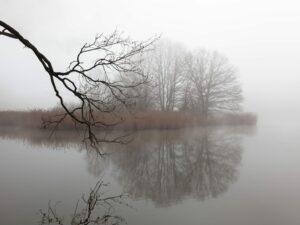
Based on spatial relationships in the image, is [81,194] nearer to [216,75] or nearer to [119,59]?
[119,59]

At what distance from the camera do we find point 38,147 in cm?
1118

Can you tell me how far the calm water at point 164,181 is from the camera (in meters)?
4.82

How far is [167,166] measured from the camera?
8.34 metres

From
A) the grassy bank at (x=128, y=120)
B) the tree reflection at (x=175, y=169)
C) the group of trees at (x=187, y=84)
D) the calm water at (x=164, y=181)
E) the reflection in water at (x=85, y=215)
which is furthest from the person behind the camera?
the group of trees at (x=187, y=84)

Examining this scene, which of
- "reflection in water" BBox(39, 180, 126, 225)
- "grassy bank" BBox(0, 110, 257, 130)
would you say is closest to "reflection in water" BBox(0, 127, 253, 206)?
"reflection in water" BBox(39, 180, 126, 225)

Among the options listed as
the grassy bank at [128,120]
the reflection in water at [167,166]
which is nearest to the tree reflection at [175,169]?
the reflection in water at [167,166]

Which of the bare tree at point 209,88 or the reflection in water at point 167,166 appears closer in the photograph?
the reflection in water at point 167,166

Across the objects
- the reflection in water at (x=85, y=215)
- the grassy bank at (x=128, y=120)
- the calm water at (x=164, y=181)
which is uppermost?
the grassy bank at (x=128, y=120)

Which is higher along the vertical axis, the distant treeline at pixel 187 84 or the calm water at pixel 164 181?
the distant treeline at pixel 187 84

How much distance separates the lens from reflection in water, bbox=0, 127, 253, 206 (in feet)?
20.0

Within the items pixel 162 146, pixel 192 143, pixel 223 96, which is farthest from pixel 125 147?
pixel 223 96

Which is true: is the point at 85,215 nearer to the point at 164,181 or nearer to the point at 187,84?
the point at 164,181

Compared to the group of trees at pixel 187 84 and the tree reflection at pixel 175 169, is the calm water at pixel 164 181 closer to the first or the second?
the tree reflection at pixel 175 169

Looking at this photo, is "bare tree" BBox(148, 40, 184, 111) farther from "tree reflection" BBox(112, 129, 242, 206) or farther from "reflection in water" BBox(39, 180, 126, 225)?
"reflection in water" BBox(39, 180, 126, 225)
